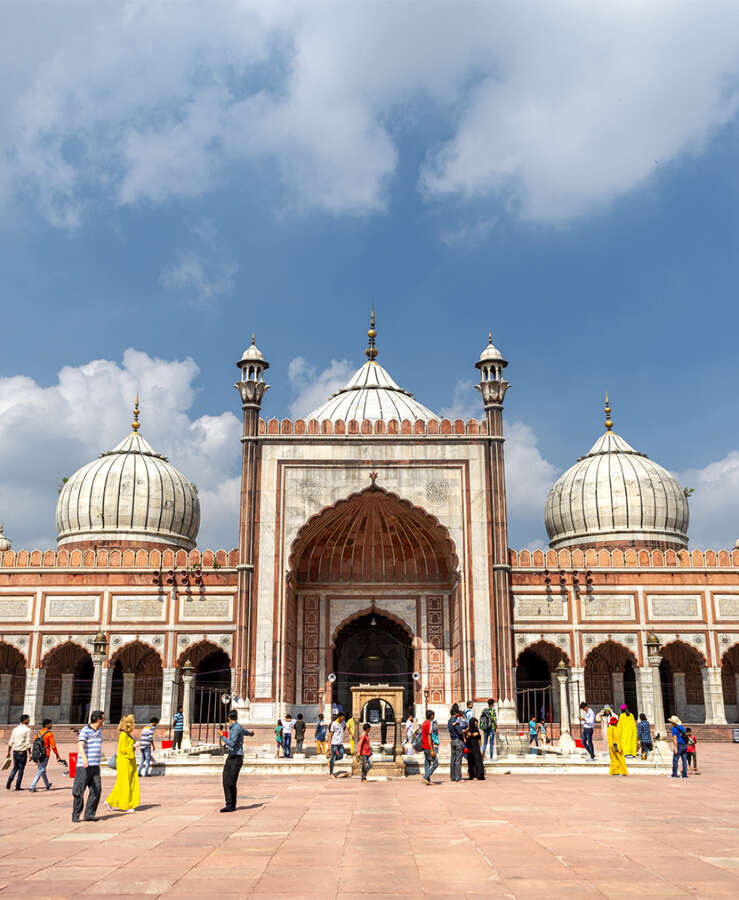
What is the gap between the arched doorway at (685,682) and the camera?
27891 millimetres

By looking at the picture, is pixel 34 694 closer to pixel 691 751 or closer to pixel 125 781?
pixel 125 781

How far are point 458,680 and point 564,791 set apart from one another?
13.7 metres

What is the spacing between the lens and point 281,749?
1892 centimetres

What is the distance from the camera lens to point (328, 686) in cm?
2681

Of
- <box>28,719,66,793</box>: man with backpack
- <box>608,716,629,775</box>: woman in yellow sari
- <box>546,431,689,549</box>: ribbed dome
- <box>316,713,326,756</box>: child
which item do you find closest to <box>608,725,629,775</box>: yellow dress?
<box>608,716,629,775</box>: woman in yellow sari

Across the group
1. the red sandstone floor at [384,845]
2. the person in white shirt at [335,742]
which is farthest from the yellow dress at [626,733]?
the person in white shirt at [335,742]

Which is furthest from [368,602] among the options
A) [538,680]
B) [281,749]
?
[281,749]

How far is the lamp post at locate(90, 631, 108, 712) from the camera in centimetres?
2247

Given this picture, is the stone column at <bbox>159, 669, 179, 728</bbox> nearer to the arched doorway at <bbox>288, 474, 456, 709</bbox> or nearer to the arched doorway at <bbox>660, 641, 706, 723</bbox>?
the arched doorway at <bbox>288, 474, 456, 709</bbox>

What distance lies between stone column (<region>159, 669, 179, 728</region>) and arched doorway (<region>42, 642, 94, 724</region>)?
287 centimetres

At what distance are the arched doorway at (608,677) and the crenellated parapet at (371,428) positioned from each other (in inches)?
329

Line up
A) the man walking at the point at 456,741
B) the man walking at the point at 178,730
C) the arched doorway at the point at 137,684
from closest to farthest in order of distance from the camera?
the man walking at the point at 456,741 → the man walking at the point at 178,730 → the arched doorway at the point at 137,684

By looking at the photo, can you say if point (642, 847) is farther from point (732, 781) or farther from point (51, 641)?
point (51, 641)

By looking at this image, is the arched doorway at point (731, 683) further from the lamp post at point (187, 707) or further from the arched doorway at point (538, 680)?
the lamp post at point (187, 707)
